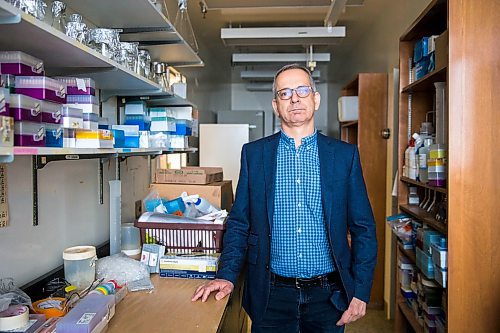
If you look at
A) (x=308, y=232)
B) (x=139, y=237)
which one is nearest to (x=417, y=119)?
(x=308, y=232)

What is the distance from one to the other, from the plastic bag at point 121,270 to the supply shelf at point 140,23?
1024 mm

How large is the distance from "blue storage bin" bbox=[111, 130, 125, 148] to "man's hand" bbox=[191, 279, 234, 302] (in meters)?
0.65

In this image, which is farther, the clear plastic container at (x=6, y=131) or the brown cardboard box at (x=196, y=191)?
the brown cardboard box at (x=196, y=191)

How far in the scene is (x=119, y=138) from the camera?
1.73 m

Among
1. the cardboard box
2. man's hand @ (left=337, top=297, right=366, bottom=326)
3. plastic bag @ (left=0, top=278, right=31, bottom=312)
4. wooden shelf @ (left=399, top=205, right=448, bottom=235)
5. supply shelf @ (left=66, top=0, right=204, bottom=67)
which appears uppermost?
supply shelf @ (left=66, top=0, right=204, bottom=67)

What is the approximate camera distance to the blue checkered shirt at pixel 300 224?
5.21 ft

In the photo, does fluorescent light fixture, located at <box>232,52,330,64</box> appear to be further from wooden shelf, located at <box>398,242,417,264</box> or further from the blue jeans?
the blue jeans

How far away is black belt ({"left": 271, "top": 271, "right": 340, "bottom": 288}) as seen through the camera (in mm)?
1583

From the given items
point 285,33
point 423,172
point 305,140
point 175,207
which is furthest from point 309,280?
point 285,33

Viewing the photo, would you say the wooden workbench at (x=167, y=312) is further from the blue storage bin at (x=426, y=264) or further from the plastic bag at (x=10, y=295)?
the blue storage bin at (x=426, y=264)

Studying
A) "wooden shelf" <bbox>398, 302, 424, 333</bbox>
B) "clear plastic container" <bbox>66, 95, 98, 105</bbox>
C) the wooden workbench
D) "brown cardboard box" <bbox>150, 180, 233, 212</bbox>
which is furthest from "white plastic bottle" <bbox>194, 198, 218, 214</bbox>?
"wooden shelf" <bbox>398, 302, 424, 333</bbox>

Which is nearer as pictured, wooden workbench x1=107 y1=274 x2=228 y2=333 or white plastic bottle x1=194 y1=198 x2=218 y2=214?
wooden workbench x1=107 y1=274 x2=228 y2=333

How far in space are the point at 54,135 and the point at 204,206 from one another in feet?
3.41

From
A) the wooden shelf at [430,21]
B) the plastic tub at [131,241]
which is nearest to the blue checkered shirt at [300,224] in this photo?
the plastic tub at [131,241]
